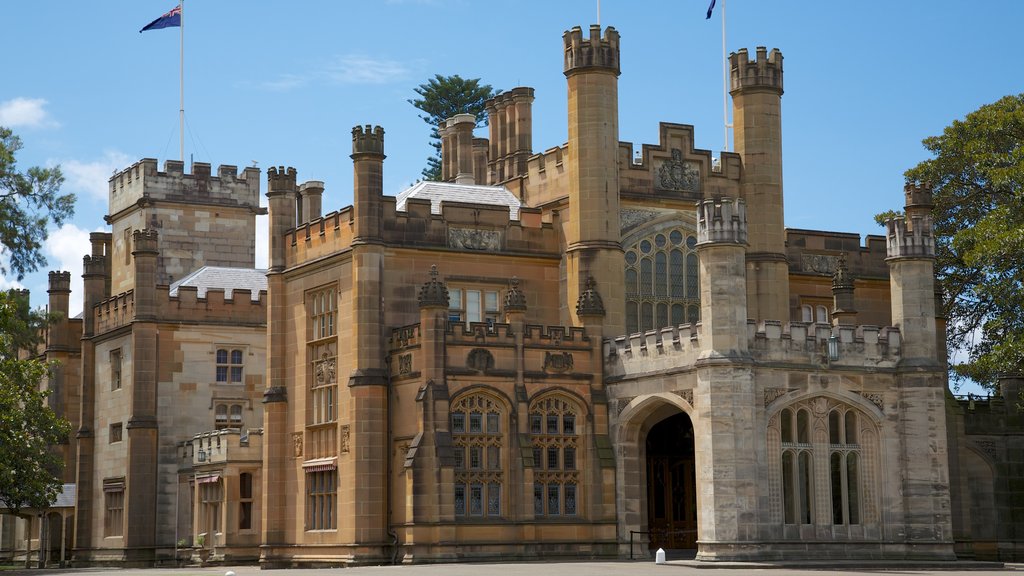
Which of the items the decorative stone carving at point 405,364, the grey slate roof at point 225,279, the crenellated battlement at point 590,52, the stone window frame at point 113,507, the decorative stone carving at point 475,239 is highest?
the crenellated battlement at point 590,52

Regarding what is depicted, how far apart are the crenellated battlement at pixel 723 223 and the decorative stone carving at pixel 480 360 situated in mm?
6771

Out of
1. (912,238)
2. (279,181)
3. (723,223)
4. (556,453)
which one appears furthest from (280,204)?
(912,238)

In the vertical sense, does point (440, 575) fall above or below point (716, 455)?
below

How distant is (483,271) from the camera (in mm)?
45031

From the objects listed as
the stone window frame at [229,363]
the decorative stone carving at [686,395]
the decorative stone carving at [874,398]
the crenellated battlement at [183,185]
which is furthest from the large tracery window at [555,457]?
the crenellated battlement at [183,185]

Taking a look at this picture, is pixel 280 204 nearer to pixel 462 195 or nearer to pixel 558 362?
pixel 462 195

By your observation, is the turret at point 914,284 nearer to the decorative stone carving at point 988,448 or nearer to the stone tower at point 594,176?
the stone tower at point 594,176

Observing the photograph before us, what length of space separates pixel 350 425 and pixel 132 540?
14286mm

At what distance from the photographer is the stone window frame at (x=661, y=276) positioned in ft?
150

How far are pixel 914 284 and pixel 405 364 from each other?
43.9ft

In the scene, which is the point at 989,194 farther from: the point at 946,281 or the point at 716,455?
the point at 716,455

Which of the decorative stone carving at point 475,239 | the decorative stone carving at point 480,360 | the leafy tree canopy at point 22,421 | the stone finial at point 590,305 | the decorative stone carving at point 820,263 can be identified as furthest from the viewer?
the decorative stone carving at point 820,263

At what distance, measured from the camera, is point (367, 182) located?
43.8 metres

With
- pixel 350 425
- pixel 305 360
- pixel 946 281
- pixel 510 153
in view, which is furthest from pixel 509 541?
pixel 946 281
